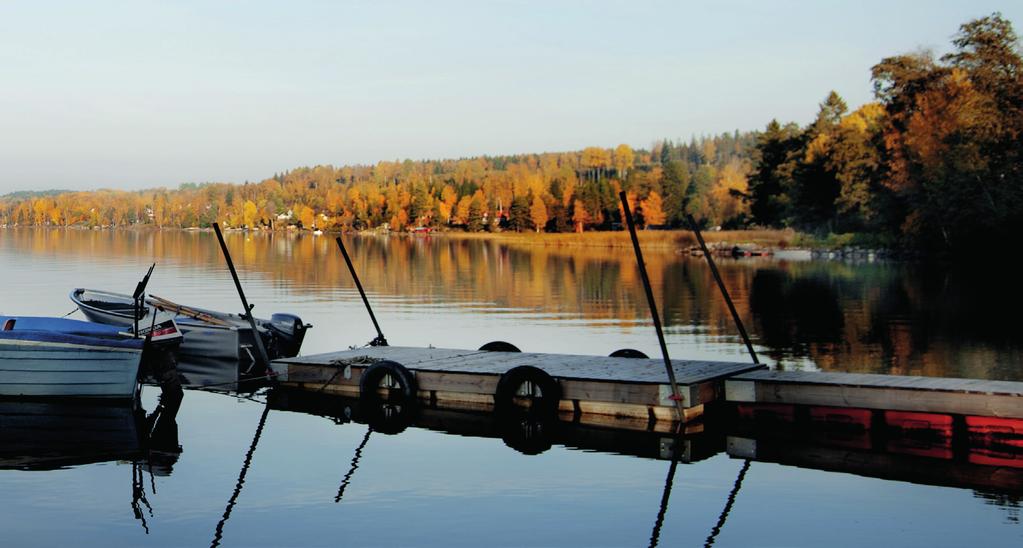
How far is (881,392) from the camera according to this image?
1730 cm

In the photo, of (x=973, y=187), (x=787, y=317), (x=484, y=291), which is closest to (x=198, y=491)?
(x=787, y=317)

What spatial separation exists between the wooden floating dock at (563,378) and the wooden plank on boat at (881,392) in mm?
810

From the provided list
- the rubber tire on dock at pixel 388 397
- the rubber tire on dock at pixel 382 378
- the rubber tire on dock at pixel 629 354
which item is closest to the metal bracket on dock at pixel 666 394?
the rubber tire on dock at pixel 629 354

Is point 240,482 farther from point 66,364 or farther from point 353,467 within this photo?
point 66,364

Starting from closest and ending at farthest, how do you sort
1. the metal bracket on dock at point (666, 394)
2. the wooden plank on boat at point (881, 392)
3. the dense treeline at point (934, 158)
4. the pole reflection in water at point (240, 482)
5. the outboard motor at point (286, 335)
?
the pole reflection in water at point (240, 482) → the wooden plank on boat at point (881, 392) → the metal bracket on dock at point (666, 394) → the outboard motor at point (286, 335) → the dense treeline at point (934, 158)

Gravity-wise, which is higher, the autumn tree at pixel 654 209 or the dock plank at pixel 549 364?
the autumn tree at pixel 654 209

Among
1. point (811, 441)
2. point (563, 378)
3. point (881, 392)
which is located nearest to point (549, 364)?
point (563, 378)

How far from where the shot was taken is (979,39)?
2940 inches

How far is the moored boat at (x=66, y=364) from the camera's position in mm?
21422

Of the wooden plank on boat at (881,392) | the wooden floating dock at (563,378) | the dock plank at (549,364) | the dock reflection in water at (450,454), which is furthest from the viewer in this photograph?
the dock plank at (549,364)

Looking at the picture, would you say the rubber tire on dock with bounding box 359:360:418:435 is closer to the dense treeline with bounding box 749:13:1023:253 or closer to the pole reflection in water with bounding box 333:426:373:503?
the pole reflection in water with bounding box 333:426:373:503

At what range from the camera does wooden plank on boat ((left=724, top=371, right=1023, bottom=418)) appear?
16.6 m

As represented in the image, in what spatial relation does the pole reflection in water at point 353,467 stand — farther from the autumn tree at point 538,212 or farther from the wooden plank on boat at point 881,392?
the autumn tree at point 538,212

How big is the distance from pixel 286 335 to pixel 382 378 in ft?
24.4
